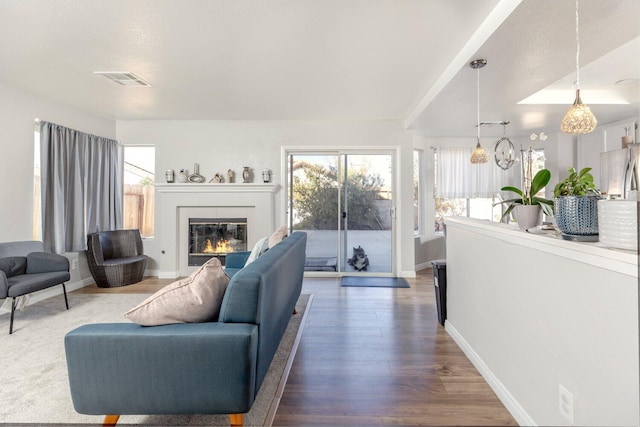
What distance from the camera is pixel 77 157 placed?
395cm

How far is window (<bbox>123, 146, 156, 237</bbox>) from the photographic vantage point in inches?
191

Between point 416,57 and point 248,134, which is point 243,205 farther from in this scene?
point 416,57

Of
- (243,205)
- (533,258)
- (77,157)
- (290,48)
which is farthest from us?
(243,205)

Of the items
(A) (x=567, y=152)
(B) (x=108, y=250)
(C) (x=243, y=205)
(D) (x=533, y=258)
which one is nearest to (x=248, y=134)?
(C) (x=243, y=205)

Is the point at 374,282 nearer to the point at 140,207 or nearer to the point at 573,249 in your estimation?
the point at 573,249

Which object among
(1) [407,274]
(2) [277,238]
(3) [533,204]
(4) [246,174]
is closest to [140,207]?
(4) [246,174]

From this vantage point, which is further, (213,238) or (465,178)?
(465,178)

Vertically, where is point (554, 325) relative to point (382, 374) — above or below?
above

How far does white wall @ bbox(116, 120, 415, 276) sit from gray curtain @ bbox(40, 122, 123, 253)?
0.54 m

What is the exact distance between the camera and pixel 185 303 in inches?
57.1

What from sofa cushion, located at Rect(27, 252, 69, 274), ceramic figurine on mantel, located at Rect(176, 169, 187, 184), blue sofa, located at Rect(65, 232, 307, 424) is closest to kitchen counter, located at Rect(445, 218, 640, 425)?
blue sofa, located at Rect(65, 232, 307, 424)

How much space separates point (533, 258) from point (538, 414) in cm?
64

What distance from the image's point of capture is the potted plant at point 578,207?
119cm

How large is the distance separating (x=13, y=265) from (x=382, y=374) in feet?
11.7
